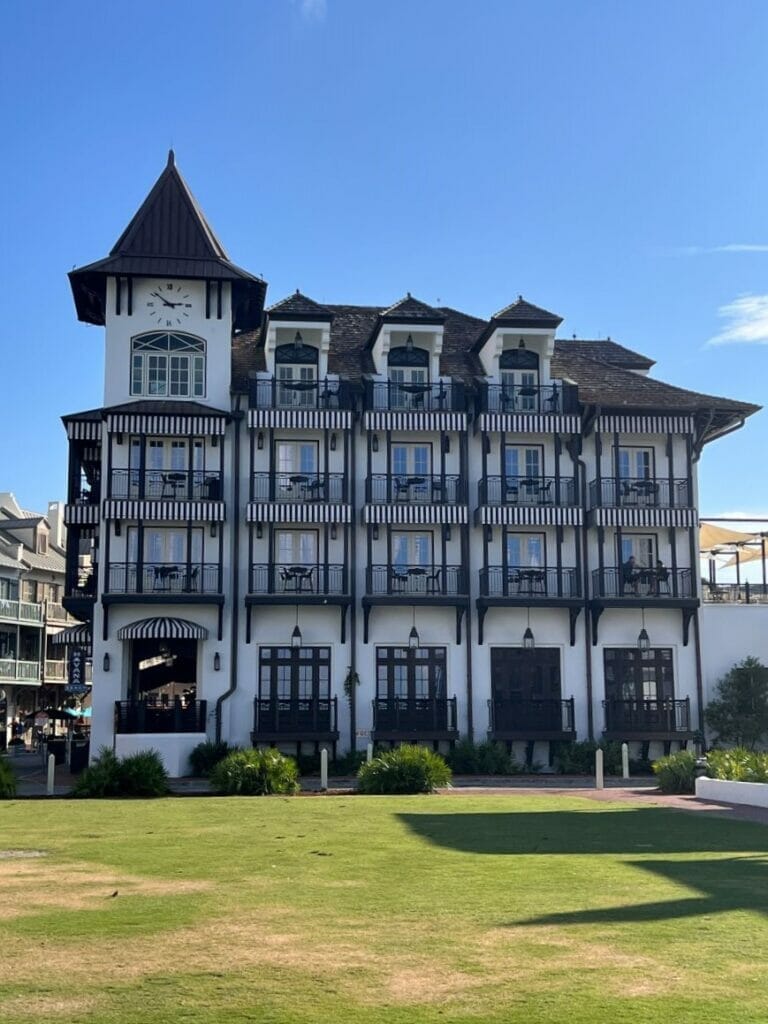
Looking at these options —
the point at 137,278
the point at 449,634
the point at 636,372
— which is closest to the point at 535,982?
the point at 449,634

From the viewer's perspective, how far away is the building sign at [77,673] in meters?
37.5

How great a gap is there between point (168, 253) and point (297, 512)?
9.46 meters

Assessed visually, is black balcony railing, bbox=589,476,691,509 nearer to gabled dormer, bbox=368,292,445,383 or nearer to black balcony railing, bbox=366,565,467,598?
black balcony railing, bbox=366,565,467,598

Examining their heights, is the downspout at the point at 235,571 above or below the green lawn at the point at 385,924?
above

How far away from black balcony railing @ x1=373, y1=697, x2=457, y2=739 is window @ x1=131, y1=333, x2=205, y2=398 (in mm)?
11558

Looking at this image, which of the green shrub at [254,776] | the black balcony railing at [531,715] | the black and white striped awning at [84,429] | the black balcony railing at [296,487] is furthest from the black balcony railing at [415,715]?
the black and white striped awning at [84,429]

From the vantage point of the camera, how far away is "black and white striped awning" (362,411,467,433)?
38.5 metres

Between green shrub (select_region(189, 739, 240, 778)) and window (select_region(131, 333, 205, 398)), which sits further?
window (select_region(131, 333, 205, 398))

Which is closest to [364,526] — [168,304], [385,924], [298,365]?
[298,365]

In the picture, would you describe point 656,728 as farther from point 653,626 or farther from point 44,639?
point 44,639

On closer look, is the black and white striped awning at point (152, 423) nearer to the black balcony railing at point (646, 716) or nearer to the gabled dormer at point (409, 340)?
the gabled dormer at point (409, 340)

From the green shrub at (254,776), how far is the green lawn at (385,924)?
7927mm

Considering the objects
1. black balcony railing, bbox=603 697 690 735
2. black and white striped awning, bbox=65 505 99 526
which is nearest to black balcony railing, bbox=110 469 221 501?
black and white striped awning, bbox=65 505 99 526

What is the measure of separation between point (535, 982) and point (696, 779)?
19.2 m
